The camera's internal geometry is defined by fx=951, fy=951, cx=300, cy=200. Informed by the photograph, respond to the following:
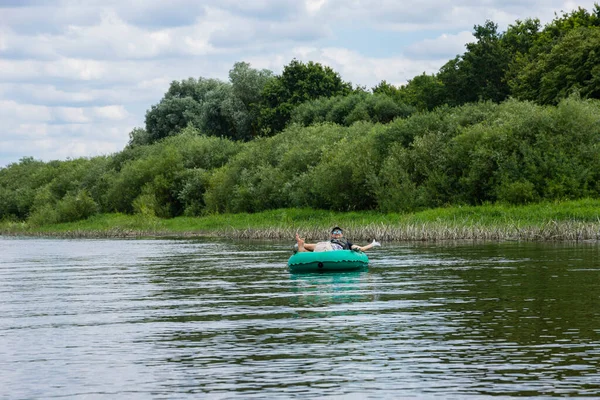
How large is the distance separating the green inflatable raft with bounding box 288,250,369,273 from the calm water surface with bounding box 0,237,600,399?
563mm

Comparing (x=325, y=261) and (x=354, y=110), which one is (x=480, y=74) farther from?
(x=325, y=261)

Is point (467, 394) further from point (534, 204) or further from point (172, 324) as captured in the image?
point (534, 204)

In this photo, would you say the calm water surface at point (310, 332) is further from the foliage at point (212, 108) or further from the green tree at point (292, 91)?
the foliage at point (212, 108)

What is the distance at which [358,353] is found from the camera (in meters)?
17.5

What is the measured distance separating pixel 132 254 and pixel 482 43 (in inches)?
2330

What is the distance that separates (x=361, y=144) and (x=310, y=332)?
205ft

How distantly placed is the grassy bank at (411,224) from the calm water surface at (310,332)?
1689cm

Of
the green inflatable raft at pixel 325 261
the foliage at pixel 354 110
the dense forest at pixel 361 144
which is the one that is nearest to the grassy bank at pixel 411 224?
the dense forest at pixel 361 144

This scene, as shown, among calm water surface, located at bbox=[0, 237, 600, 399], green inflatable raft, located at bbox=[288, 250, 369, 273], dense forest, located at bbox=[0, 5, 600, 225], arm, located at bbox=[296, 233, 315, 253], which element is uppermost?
dense forest, located at bbox=[0, 5, 600, 225]

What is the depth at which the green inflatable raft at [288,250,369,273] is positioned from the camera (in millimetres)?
34688

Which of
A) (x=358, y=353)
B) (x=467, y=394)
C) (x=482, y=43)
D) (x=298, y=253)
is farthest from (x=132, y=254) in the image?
(x=482, y=43)

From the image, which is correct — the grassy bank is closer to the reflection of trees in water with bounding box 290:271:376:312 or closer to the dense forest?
the dense forest

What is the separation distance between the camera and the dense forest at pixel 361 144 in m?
67.2

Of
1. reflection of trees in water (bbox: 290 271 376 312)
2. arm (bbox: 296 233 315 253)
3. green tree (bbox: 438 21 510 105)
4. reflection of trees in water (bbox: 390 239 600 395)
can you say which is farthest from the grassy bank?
green tree (bbox: 438 21 510 105)
